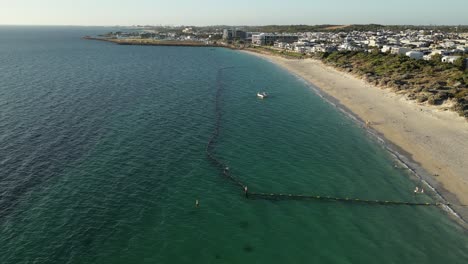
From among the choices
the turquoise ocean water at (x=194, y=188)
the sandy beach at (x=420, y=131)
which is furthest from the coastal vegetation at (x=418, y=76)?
the turquoise ocean water at (x=194, y=188)

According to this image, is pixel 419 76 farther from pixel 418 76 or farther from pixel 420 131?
pixel 420 131

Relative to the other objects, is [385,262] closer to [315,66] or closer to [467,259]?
[467,259]

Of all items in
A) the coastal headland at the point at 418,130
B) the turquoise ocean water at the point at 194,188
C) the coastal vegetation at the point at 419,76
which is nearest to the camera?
the turquoise ocean water at the point at 194,188

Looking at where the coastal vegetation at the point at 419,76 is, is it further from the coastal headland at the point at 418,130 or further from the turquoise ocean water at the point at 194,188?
the turquoise ocean water at the point at 194,188

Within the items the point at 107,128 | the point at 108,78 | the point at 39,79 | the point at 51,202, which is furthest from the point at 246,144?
the point at 39,79

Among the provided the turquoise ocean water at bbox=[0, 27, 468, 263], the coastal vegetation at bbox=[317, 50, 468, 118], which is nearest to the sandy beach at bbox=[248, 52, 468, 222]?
the coastal vegetation at bbox=[317, 50, 468, 118]

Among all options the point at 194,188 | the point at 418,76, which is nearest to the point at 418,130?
the point at 418,76
